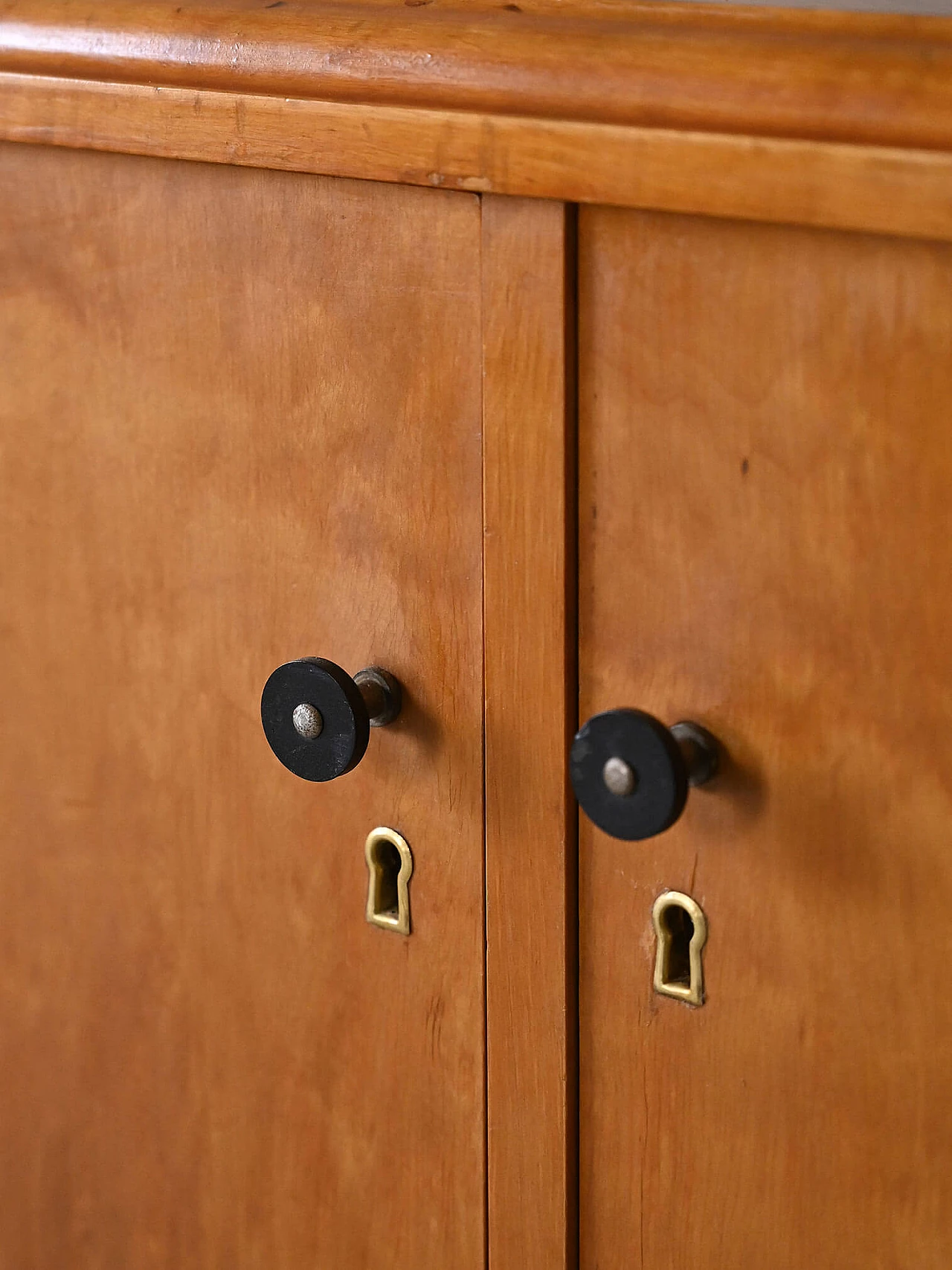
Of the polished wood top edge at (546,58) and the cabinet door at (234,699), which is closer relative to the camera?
the polished wood top edge at (546,58)

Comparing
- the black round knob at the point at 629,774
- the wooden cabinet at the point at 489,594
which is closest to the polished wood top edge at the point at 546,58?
the wooden cabinet at the point at 489,594

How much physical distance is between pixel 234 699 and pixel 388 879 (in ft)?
0.31

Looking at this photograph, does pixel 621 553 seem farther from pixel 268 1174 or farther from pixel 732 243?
pixel 268 1174

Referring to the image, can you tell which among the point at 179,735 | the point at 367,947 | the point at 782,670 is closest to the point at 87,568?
the point at 179,735

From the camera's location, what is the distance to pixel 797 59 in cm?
39

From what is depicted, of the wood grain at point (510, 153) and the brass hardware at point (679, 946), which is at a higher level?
the wood grain at point (510, 153)

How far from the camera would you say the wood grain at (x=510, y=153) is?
37cm

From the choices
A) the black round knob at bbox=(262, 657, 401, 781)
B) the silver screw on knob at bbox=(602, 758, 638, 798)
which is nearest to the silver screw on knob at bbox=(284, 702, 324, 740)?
the black round knob at bbox=(262, 657, 401, 781)

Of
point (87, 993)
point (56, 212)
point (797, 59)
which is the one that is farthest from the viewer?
point (87, 993)

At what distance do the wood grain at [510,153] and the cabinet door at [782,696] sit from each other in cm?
2

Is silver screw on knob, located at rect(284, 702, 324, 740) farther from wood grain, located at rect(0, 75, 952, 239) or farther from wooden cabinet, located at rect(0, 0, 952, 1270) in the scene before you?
wood grain, located at rect(0, 75, 952, 239)

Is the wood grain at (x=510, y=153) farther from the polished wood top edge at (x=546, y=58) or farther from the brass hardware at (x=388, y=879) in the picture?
the brass hardware at (x=388, y=879)

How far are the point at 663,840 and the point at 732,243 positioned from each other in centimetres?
20

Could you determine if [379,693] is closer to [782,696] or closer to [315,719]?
[315,719]
